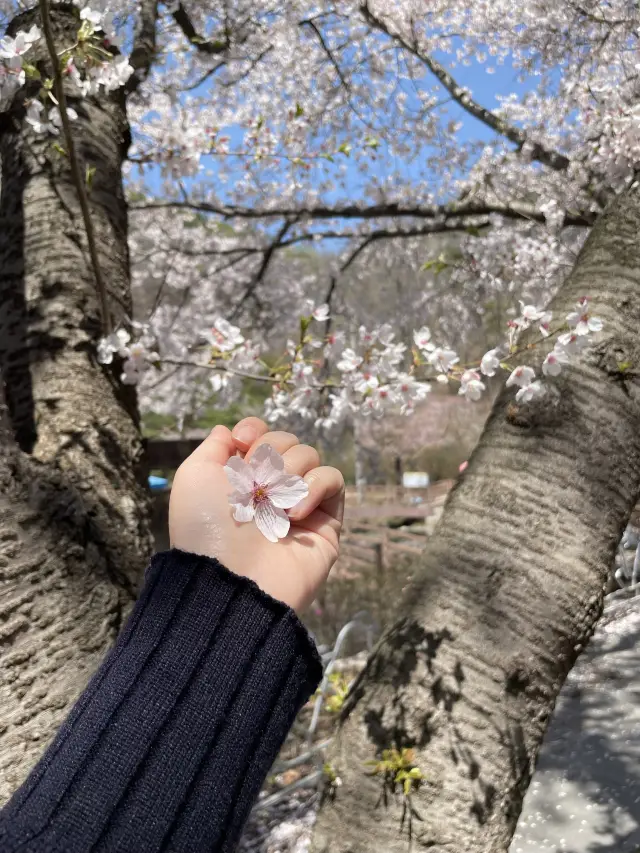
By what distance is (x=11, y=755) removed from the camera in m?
0.89

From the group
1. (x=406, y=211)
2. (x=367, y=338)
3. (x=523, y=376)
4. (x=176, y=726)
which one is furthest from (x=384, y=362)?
(x=406, y=211)

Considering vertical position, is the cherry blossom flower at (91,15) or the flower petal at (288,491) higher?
the cherry blossom flower at (91,15)

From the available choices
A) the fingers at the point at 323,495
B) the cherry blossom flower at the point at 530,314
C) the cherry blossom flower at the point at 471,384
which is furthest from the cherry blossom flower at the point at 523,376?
the fingers at the point at 323,495

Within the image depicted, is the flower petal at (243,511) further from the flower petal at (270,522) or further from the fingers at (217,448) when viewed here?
the fingers at (217,448)

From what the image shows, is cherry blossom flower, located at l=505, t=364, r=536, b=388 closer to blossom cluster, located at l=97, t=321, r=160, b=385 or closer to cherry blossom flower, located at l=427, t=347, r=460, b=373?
cherry blossom flower, located at l=427, t=347, r=460, b=373

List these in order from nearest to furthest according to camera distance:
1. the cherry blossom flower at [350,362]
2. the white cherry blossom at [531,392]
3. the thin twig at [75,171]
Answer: the thin twig at [75,171], the white cherry blossom at [531,392], the cherry blossom flower at [350,362]

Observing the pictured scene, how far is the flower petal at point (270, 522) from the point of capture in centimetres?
77

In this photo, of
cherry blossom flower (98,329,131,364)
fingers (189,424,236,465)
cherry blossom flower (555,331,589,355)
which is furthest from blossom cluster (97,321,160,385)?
cherry blossom flower (555,331,589,355)

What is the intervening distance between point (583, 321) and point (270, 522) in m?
1.07

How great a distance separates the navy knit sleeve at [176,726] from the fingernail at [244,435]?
0.79 feet

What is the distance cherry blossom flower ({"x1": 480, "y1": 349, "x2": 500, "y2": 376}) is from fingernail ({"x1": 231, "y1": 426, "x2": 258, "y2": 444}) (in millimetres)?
957

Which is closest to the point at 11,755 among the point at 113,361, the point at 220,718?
the point at 220,718

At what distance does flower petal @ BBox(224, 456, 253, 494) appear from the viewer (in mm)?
751

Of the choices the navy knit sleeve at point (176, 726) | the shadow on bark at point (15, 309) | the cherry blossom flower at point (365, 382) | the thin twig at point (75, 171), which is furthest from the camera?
the cherry blossom flower at point (365, 382)
